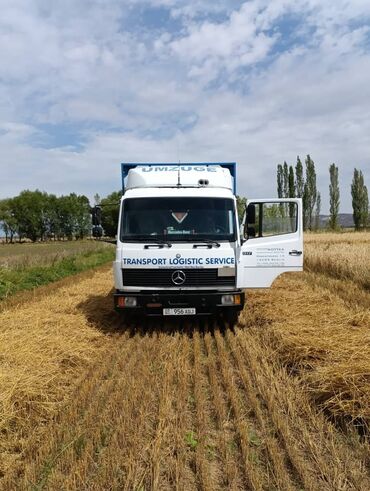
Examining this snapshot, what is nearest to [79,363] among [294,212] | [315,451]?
[315,451]

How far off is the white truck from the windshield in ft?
0.06

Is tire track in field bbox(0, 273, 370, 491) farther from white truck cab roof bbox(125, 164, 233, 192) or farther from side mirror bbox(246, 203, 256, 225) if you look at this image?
white truck cab roof bbox(125, 164, 233, 192)

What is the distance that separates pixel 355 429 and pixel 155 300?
397 cm

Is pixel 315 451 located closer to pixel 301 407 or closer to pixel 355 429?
pixel 355 429

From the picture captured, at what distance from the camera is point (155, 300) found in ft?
23.1

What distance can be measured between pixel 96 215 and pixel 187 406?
488 cm

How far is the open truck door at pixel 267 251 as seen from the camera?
7.20 meters

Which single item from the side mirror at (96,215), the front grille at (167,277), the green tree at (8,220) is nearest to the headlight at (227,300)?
the front grille at (167,277)

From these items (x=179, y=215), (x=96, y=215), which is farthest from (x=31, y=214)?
(x=179, y=215)

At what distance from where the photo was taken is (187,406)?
4.31 m

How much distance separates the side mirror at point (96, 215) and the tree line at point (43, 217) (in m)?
79.6

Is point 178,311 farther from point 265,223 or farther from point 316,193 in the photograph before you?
point 316,193

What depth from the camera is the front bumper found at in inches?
277

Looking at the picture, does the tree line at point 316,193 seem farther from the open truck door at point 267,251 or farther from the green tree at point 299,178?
the open truck door at point 267,251
